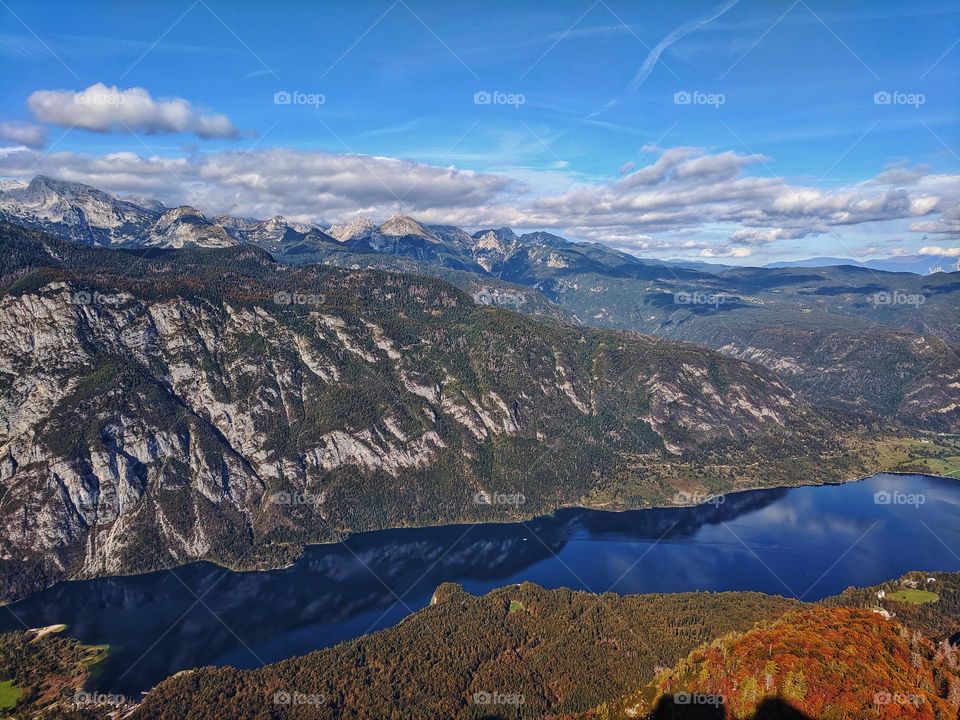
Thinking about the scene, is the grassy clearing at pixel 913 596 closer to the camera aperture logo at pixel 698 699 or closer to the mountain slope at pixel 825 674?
the mountain slope at pixel 825 674

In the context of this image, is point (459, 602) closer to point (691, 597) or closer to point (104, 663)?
point (691, 597)

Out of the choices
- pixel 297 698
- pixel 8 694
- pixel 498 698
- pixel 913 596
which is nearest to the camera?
pixel 498 698

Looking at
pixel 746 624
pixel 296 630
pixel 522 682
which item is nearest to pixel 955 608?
pixel 746 624

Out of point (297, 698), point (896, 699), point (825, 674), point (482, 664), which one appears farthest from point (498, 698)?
point (896, 699)

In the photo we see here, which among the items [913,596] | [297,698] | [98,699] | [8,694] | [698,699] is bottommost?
[8,694]

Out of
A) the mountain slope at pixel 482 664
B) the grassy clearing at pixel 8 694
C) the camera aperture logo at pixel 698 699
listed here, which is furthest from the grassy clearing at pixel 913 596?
the grassy clearing at pixel 8 694

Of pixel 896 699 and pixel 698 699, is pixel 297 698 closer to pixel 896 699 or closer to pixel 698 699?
pixel 698 699
